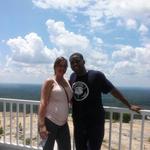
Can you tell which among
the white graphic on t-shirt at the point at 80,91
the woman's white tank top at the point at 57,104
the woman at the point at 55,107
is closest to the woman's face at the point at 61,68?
the woman at the point at 55,107

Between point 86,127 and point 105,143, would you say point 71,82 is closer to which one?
point 86,127

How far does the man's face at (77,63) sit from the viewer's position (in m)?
4.13

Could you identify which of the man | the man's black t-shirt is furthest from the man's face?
the man's black t-shirt

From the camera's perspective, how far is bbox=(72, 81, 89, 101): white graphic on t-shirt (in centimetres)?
422

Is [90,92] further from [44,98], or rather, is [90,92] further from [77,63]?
[44,98]

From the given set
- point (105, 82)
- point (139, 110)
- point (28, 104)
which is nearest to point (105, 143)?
point (28, 104)

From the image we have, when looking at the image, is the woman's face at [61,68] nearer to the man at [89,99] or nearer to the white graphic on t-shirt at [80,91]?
the man at [89,99]

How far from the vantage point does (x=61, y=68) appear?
4176mm

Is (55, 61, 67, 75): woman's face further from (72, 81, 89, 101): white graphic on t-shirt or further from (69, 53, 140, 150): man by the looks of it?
(72, 81, 89, 101): white graphic on t-shirt

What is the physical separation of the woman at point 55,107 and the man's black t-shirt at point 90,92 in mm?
132

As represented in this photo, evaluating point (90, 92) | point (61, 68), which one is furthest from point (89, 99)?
point (61, 68)

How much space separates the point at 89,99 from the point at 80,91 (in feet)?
0.47

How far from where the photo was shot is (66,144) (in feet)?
14.2

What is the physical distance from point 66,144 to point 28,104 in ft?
4.62
